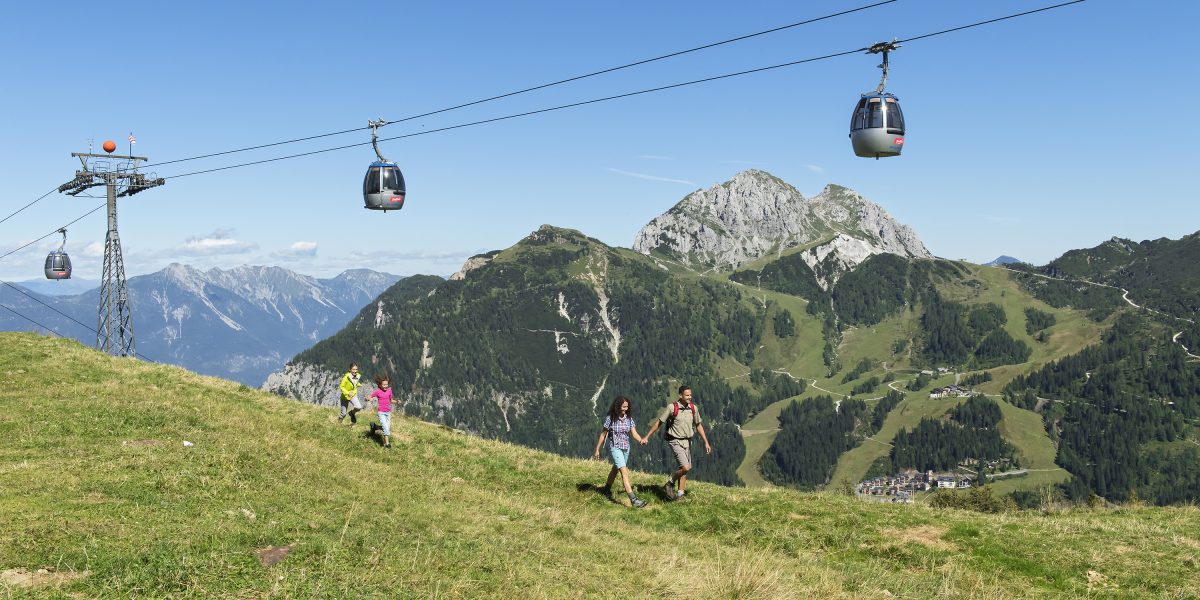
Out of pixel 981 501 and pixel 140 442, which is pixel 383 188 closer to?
pixel 140 442

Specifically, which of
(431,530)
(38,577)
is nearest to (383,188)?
(431,530)

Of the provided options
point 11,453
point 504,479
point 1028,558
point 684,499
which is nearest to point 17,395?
point 11,453

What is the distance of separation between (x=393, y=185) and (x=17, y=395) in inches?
708

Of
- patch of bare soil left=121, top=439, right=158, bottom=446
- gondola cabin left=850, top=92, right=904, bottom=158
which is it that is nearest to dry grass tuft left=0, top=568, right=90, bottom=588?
patch of bare soil left=121, top=439, right=158, bottom=446

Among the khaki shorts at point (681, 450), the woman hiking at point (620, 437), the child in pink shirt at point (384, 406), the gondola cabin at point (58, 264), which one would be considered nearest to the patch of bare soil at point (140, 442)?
the child in pink shirt at point (384, 406)

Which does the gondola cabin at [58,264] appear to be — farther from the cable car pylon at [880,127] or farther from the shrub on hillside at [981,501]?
the shrub on hillside at [981,501]

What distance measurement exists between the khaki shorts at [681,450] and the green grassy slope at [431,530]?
138 cm

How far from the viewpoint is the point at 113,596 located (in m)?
10.5

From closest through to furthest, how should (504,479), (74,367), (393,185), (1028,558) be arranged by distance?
(1028,558) < (504,479) < (74,367) < (393,185)

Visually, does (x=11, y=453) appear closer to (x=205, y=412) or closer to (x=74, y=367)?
→ (x=205, y=412)

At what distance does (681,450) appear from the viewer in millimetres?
21703

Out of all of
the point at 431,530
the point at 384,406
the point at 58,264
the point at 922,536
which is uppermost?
the point at 58,264

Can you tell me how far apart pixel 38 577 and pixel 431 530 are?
6.46m

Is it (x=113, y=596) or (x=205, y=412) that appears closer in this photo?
(x=113, y=596)
